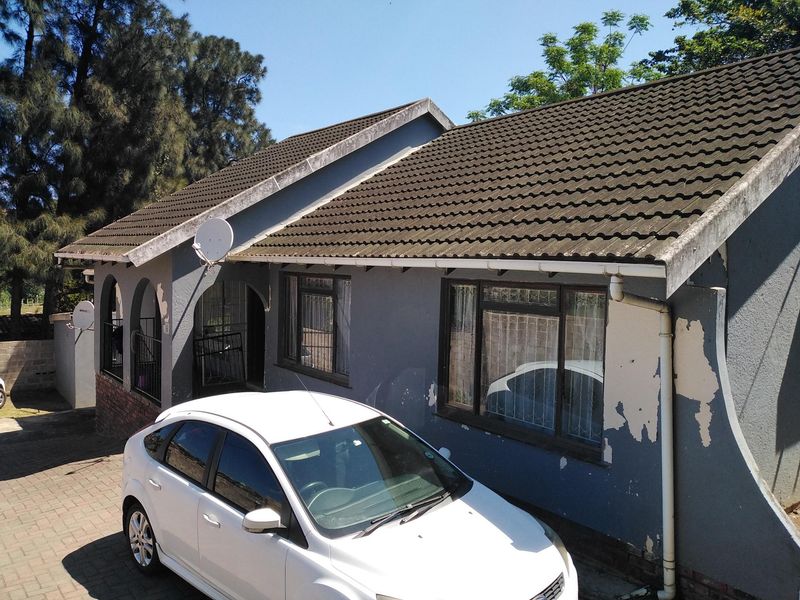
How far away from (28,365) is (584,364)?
1714cm

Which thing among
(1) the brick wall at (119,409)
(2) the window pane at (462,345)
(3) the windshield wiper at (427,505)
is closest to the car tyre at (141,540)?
(3) the windshield wiper at (427,505)

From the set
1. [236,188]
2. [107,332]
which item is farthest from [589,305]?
[107,332]

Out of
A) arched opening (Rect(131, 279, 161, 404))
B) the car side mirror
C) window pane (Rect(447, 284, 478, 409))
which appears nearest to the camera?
the car side mirror

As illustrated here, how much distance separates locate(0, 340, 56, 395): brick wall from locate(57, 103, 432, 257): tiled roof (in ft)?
21.0

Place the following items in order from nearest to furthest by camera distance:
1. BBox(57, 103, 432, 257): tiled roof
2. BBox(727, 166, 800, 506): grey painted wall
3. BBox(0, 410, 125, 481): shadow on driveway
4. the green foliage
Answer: BBox(727, 166, 800, 506): grey painted wall, BBox(0, 410, 125, 481): shadow on driveway, BBox(57, 103, 432, 257): tiled roof, the green foliage

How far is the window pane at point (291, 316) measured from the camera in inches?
381

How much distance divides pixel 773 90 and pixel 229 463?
22.3 feet

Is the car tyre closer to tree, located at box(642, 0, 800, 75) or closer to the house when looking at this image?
the house

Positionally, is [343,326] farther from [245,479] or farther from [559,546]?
[559,546]

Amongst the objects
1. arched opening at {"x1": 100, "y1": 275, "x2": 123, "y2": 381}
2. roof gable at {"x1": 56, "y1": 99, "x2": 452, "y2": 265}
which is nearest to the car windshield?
roof gable at {"x1": 56, "y1": 99, "x2": 452, "y2": 265}

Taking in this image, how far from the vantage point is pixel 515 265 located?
Answer: 5.55 metres

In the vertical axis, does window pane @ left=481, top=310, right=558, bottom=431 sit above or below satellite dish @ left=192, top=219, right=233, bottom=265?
below

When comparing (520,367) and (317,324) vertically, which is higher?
(317,324)

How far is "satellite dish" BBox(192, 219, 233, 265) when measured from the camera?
891cm
